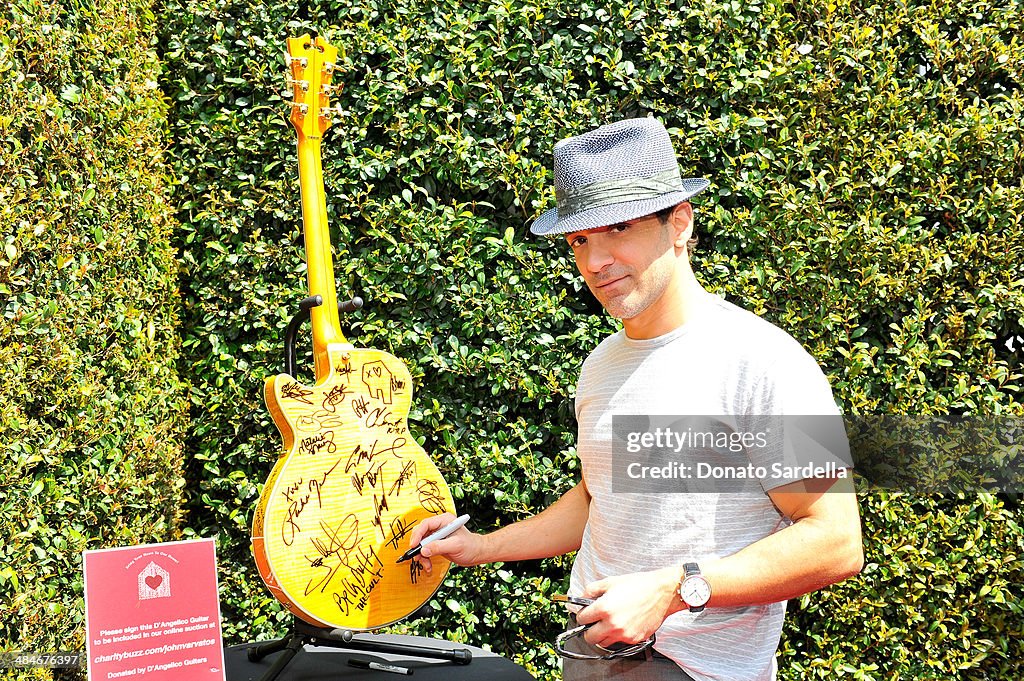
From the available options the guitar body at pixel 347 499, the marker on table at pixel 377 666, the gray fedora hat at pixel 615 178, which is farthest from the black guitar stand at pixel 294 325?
the marker on table at pixel 377 666

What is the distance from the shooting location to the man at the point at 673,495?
128cm

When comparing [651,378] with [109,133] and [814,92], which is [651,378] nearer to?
[814,92]

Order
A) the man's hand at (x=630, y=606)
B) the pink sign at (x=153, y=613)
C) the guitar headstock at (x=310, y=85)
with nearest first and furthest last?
the man's hand at (x=630, y=606) < the pink sign at (x=153, y=613) < the guitar headstock at (x=310, y=85)

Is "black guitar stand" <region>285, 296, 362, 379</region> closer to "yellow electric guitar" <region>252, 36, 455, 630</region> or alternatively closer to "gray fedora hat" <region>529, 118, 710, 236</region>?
"yellow electric guitar" <region>252, 36, 455, 630</region>

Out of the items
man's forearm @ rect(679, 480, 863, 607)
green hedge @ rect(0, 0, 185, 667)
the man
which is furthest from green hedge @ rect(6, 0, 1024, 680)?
man's forearm @ rect(679, 480, 863, 607)

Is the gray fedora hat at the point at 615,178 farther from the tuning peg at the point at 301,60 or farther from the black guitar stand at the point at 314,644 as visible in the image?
the tuning peg at the point at 301,60

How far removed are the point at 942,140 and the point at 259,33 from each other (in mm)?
2002

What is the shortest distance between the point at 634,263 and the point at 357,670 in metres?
0.98


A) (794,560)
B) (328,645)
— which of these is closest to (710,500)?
(794,560)

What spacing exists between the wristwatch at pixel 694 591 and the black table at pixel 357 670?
573mm

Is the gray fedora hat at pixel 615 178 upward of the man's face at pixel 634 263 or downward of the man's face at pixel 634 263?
upward

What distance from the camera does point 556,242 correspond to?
2527mm

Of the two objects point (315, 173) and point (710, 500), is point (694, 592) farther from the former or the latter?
point (315, 173)

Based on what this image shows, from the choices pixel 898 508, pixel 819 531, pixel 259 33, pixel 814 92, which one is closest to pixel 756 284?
pixel 814 92
